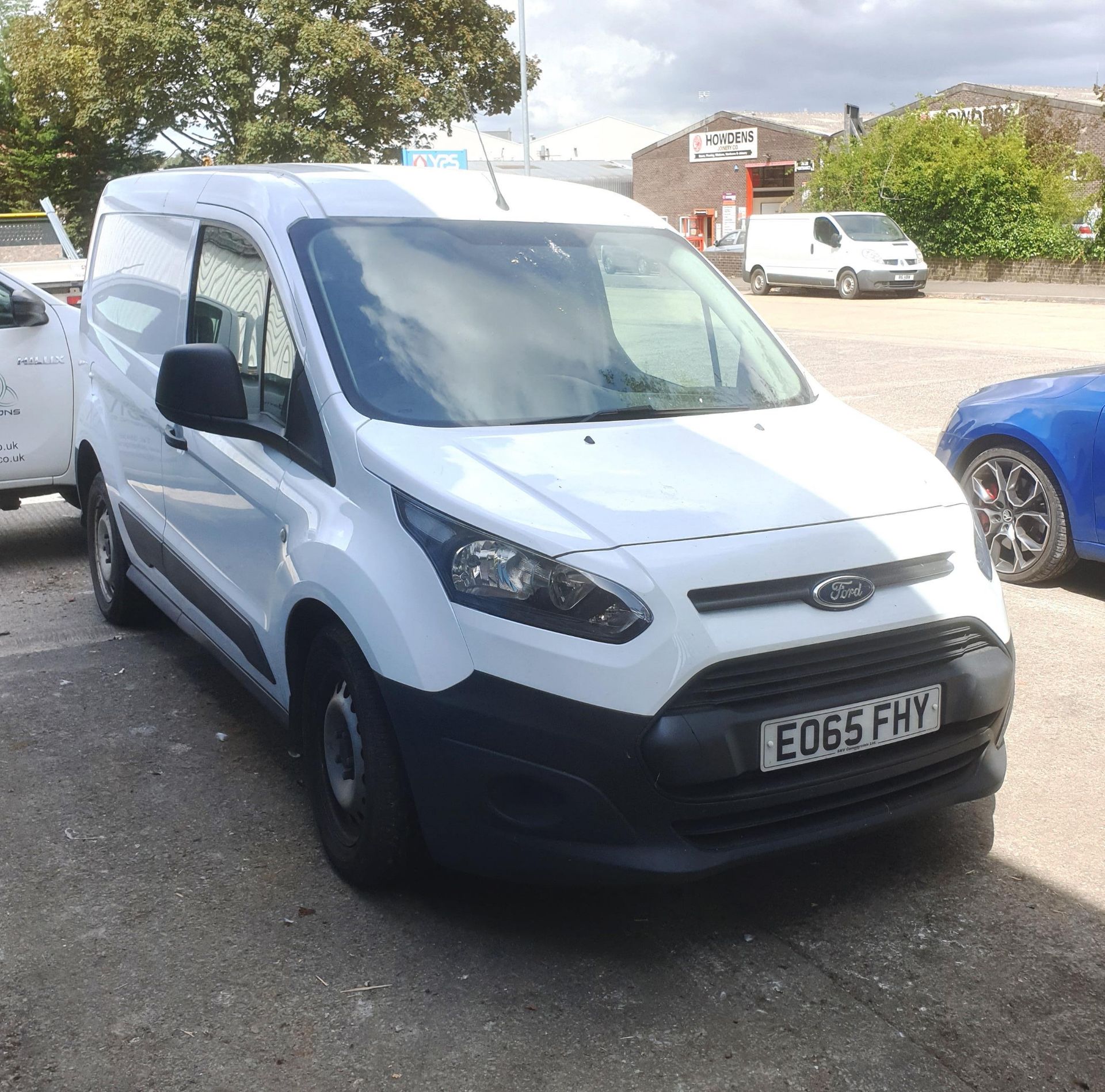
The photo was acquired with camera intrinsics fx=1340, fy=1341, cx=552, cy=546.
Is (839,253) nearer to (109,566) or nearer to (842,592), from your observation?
Result: (109,566)

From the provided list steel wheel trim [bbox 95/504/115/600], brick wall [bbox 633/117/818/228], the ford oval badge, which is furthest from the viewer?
brick wall [bbox 633/117/818/228]

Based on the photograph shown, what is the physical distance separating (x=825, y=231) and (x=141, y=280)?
27.8 m

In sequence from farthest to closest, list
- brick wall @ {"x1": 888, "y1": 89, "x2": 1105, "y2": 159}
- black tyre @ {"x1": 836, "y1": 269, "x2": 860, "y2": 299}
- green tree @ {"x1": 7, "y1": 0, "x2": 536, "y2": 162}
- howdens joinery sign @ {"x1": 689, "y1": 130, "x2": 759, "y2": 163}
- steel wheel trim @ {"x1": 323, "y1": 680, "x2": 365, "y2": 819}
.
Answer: howdens joinery sign @ {"x1": 689, "y1": 130, "x2": 759, "y2": 163} → brick wall @ {"x1": 888, "y1": 89, "x2": 1105, "y2": 159} → green tree @ {"x1": 7, "y1": 0, "x2": 536, "y2": 162} → black tyre @ {"x1": 836, "y1": 269, "x2": 860, "y2": 299} → steel wheel trim @ {"x1": 323, "y1": 680, "x2": 365, "y2": 819}

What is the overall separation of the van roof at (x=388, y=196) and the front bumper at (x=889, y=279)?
26.4 m

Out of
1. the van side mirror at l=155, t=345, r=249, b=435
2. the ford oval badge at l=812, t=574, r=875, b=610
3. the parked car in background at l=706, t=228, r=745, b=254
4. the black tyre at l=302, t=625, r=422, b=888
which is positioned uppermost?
the van side mirror at l=155, t=345, r=249, b=435

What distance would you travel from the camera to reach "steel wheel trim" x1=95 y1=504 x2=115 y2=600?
5738 millimetres

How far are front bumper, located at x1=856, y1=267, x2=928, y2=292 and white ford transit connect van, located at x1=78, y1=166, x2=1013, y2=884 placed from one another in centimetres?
2671

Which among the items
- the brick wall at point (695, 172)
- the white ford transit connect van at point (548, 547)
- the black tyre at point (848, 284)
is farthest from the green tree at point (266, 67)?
the white ford transit connect van at point (548, 547)

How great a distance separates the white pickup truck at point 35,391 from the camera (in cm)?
688

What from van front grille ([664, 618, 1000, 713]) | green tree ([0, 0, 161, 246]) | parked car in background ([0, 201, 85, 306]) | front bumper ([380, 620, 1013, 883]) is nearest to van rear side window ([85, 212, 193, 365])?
front bumper ([380, 620, 1013, 883])

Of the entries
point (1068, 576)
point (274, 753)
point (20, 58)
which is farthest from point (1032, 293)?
point (20, 58)

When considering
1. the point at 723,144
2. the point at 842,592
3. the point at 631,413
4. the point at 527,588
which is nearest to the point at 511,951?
the point at 527,588

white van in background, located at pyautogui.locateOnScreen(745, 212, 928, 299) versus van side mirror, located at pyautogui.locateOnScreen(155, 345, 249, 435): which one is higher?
van side mirror, located at pyautogui.locateOnScreen(155, 345, 249, 435)

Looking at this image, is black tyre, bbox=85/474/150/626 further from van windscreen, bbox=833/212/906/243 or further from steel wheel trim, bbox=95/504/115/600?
van windscreen, bbox=833/212/906/243
